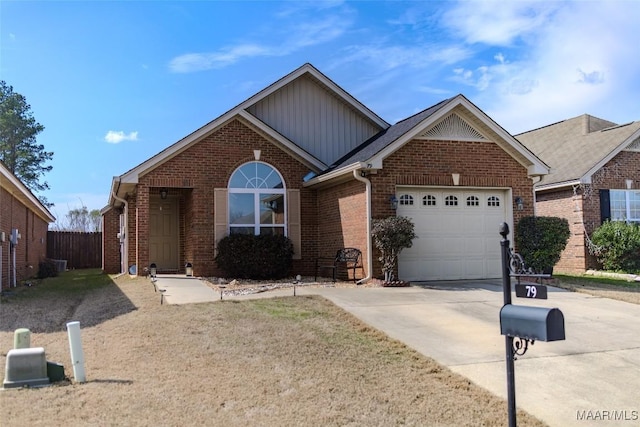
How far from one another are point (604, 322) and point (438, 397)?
15.1ft

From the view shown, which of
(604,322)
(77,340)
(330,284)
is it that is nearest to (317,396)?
(77,340)

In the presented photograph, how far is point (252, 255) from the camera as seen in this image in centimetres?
1408

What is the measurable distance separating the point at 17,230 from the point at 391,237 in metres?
11.8

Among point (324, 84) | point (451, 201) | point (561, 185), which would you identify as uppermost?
point (324, 84)

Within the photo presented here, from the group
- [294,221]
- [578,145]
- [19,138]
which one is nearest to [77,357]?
[294,221]

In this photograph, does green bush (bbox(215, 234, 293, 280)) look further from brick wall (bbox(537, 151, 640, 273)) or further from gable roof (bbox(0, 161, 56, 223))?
brick wall (bbox(537, 151, 640, 273))

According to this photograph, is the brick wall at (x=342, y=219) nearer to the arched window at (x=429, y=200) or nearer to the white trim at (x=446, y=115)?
the white trim at (x=446, y=115)

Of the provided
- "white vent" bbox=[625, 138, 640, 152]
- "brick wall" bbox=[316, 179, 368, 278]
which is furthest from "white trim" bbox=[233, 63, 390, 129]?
"white vent" bbox=[625, 138, 640, 152]

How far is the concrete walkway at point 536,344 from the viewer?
5.31 metres

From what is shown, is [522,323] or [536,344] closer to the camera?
[522,323]

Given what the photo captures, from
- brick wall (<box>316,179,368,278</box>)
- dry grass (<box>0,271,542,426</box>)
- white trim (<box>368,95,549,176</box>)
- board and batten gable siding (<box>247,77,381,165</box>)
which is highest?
board and batten gable siding (<box>247,77,381,165</box>)

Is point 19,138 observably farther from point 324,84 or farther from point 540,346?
point 540,346

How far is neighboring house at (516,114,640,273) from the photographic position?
1794 cm

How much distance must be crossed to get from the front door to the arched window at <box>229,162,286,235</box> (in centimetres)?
373
